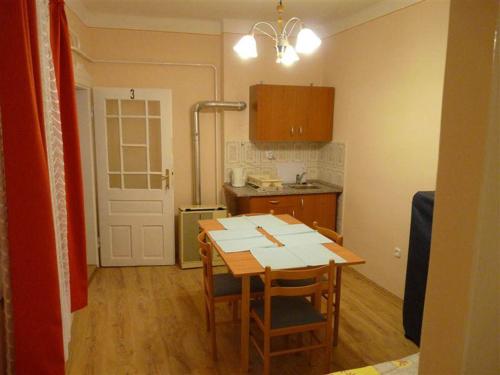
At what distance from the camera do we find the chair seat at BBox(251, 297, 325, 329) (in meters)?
2.27

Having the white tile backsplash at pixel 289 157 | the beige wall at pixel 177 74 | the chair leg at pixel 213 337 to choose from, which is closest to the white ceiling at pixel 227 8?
the beige wall at pixel 177 74

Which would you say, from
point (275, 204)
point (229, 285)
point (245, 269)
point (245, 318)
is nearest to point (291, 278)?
point (245, 269)

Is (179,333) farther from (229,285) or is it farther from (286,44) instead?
(286,44)

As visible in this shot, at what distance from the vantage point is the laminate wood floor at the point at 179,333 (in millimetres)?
2562

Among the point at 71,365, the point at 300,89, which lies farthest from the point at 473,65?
the point at 300,89

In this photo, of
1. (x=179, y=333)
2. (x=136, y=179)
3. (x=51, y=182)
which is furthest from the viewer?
(x=136, y=179)

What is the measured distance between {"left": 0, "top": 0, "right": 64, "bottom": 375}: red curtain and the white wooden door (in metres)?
2.60

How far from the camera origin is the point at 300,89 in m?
4.39

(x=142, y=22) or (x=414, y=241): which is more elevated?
(x=142, y=22)

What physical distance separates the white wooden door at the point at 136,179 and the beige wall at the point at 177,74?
1.03ft

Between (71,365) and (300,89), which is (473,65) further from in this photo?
(300,89)

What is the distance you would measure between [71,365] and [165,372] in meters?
0.65

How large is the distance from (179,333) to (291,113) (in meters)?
2.69

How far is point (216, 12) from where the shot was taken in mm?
4074
